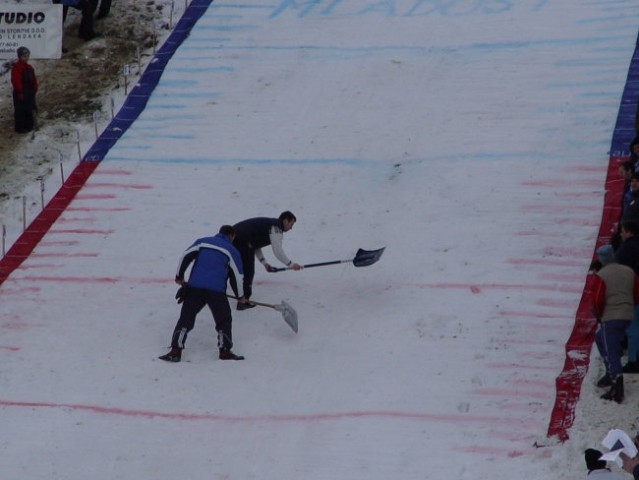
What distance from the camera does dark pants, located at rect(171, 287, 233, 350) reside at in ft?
37.7

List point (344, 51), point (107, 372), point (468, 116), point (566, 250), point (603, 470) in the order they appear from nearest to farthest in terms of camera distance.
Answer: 1. point (603, 470)
2. point (107, 372)
3. point (566, 250)
4. point (468, 116)
5. point (344, 51)

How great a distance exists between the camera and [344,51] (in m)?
16.7

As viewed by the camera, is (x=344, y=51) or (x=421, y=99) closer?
(x=421, y=99)

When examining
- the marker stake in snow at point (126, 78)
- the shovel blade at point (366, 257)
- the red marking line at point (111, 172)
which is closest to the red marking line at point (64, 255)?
the red marking line at point (111, 172)

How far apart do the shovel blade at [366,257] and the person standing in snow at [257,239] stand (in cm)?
53

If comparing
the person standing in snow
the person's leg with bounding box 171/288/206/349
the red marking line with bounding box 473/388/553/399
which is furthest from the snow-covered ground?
the person standing in snow

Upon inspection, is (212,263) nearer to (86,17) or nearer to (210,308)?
(210,308)

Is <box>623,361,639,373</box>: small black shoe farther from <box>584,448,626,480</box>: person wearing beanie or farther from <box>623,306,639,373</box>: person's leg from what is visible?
<box>584,448,626,480</box>: person wearing beanie

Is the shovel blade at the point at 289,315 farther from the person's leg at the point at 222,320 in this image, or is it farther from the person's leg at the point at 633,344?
the person's leg at the point at 633,344

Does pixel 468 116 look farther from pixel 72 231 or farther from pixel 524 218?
pixel 72 231

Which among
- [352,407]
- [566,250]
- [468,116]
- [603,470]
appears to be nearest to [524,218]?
[566,250]

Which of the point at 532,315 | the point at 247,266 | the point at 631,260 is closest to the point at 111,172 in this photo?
the point at 247,266

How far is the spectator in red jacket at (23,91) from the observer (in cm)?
1559

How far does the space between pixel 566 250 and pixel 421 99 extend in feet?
11.8
